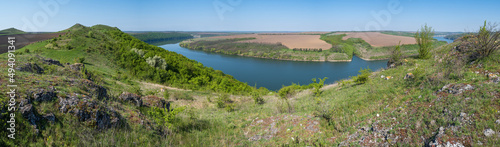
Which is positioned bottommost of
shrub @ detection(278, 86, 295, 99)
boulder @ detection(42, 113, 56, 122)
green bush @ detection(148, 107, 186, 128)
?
shrub @ detection(278, 86, 295, 99)

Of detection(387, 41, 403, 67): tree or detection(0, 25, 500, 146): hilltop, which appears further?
detection(387, 41, 403, 67): tree

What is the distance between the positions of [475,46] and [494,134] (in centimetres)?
851

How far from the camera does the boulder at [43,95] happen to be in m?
5.13

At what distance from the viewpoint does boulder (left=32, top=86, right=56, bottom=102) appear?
513 centimetres

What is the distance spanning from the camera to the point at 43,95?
5270 mm

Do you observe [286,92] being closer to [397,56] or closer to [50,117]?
[397,56]

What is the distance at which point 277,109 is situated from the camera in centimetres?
1085

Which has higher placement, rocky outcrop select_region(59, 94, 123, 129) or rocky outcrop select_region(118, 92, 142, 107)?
rocky outcrop select_region(59, 94, 123, 129)

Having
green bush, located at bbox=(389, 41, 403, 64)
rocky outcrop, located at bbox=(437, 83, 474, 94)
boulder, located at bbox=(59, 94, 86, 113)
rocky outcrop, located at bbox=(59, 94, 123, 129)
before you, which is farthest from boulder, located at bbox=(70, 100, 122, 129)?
green bush, located at bbox=(389, 41, 403, 64)

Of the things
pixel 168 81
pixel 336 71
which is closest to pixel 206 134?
pixel 168 81

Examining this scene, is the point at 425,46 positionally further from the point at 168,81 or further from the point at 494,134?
the point at 168,81

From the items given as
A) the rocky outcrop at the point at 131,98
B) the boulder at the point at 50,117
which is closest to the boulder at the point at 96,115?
the boulder at the point at 50,117

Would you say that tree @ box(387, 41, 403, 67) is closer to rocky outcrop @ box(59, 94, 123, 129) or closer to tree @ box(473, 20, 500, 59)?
tree @ box(473, 20, 500, 59)

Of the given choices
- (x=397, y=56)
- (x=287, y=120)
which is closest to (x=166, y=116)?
(x=287, y=120)
